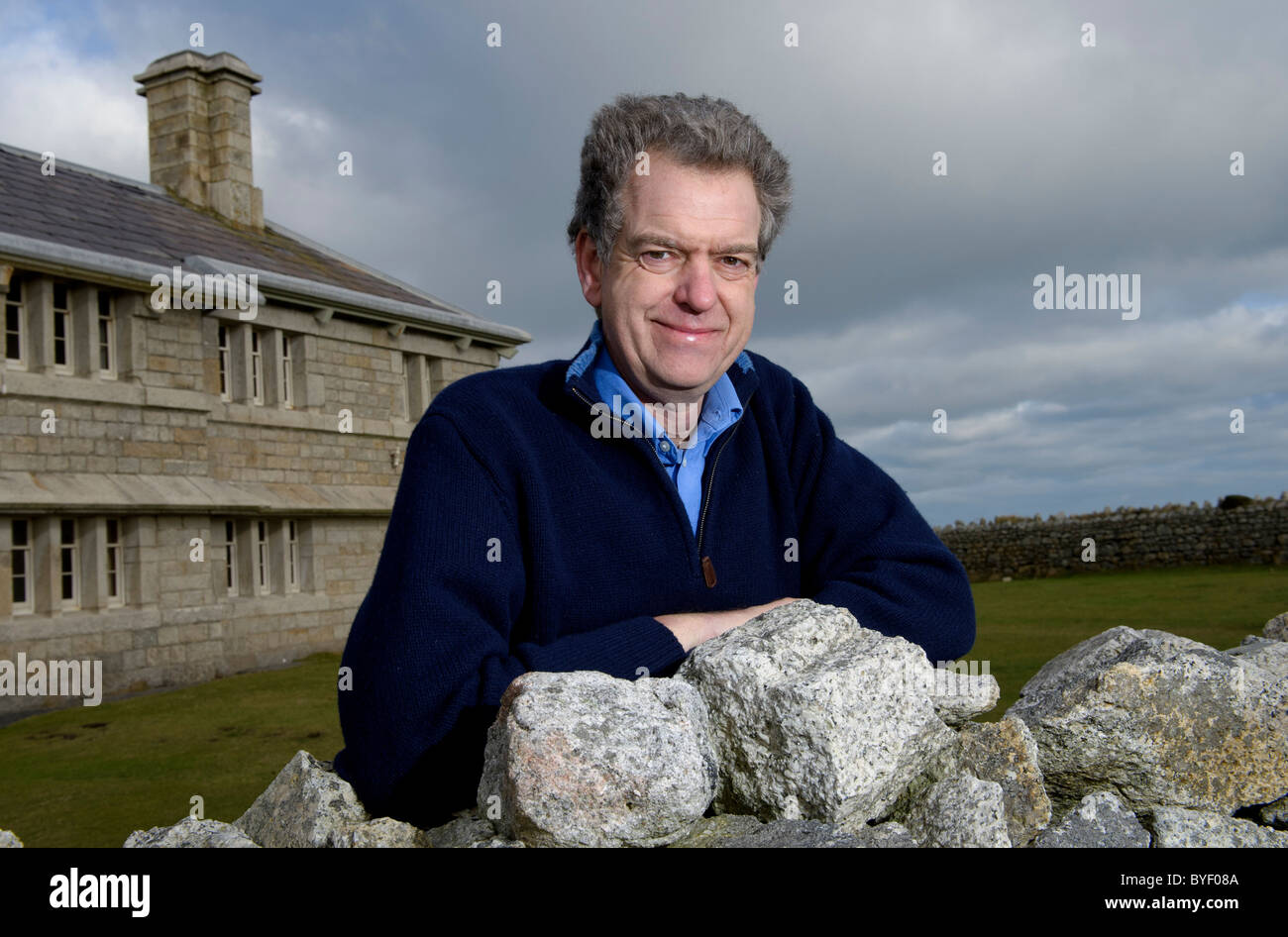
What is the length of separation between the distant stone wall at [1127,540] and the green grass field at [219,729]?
16.9ft

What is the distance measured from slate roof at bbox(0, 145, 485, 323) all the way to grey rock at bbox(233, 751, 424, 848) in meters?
12.4

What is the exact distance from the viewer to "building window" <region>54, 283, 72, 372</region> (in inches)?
527

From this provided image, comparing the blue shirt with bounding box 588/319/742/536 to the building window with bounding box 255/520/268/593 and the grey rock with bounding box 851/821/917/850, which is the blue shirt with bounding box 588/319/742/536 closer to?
the grey rock with bounding box 851/821/917/850

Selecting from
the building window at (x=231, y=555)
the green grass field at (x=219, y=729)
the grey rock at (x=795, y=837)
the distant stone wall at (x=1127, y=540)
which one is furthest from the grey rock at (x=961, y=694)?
the distant stone wall at (x=1127, y=540)

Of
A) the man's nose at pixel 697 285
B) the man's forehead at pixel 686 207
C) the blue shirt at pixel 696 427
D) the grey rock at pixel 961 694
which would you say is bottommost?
Answer: the grey rock at pixel 961 694

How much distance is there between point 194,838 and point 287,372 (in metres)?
15.0

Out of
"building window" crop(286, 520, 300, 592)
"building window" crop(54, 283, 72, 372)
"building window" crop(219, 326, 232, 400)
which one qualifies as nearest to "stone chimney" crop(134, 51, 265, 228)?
"building window" crop(219, 326, 232, 400)

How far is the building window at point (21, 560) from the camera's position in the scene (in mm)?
12648

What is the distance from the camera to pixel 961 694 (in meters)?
2.83

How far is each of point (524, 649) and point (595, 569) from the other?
340mm

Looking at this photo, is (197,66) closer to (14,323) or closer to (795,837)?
(14,323)

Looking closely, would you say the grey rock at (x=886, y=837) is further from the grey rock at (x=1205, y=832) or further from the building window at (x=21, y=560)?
the building window at (x=21, y=560)
